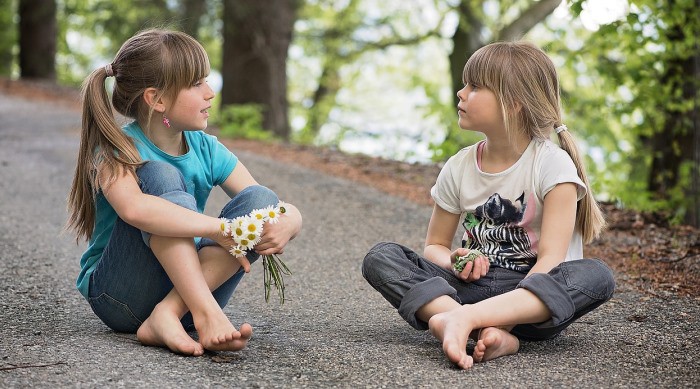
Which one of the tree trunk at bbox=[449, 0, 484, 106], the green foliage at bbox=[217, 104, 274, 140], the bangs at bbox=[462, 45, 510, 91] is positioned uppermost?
the tree trunk at bbox=[449, 0, 484, 106]

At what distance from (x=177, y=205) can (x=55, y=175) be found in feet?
15.3

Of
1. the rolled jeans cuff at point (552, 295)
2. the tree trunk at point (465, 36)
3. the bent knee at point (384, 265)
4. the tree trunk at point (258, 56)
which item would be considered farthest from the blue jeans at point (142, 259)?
the tree trunk at point (465, 36)

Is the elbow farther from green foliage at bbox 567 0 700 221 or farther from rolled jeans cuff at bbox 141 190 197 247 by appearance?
green foliage at bbox 567 0 700 221

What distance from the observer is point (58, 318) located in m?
3.07

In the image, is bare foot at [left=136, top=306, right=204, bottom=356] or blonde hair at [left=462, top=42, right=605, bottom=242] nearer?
bare foot at [left=136, top=306, right=204, bottom=356]

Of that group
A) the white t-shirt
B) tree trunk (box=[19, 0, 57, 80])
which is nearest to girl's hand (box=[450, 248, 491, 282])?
the white t-shirt

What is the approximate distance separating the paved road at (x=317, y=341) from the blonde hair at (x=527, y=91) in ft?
1.63

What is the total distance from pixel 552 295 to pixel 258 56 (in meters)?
8.73

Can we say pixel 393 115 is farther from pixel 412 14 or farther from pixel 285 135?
pixel 285 135

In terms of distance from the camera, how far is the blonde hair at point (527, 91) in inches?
112

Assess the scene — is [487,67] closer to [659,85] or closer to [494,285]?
[494,285]

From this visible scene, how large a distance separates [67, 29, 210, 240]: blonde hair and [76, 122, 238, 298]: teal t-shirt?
0.17 feet

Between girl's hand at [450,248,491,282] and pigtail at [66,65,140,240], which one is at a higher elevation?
pigtail at [66,65,140,240]

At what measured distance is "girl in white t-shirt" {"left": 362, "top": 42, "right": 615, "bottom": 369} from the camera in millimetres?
2656
